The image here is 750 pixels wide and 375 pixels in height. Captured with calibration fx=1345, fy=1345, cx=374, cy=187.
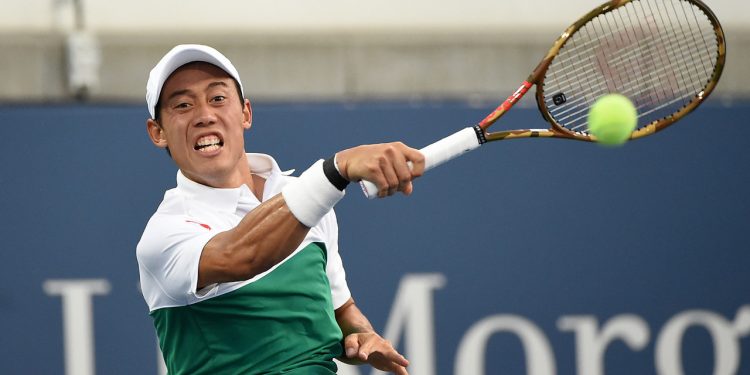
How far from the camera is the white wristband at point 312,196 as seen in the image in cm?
285

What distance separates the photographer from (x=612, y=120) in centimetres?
318

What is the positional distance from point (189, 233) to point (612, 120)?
1.03 m

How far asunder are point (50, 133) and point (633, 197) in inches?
99.0

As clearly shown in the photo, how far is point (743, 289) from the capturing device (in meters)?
5.97

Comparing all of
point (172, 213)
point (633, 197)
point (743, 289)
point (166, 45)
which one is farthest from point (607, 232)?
point (172, 213)

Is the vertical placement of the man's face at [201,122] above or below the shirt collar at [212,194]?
above

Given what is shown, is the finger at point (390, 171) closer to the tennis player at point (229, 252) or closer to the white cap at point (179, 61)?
the tennis player at point (229, 252)

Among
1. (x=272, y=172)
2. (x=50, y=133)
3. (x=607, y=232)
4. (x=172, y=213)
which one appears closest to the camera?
(x=172, y=213)

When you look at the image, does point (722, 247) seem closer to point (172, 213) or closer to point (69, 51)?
point (69, 51)

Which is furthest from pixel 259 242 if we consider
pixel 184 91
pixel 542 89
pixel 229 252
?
pixel 542 89

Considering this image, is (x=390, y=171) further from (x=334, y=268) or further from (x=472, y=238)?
(x=472, y=238)

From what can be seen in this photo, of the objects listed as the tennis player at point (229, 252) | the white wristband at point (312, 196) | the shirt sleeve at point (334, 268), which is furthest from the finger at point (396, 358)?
the white wristband at point (312, 196)

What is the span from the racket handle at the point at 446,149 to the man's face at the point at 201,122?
57 cm

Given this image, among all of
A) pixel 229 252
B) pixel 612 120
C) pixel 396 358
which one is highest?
pixel 612 120
